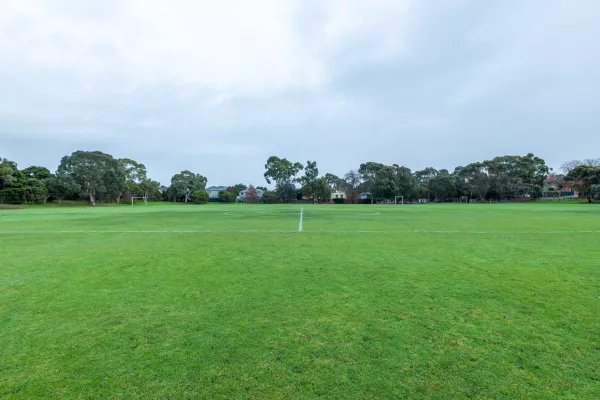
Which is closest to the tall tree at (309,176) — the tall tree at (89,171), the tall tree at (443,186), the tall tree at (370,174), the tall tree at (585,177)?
the tall tree at (370,174)

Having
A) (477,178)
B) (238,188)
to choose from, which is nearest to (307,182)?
(238,188)

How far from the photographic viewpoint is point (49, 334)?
2898mm

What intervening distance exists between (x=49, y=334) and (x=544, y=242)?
1058 cm

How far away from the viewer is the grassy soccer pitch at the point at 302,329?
214 cm

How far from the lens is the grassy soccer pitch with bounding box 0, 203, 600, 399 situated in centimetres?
214

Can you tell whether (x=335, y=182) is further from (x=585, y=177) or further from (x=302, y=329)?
(x=302, y=329)

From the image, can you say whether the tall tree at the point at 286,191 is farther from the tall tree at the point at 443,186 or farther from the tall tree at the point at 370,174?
the tall tree at the point at 443,186

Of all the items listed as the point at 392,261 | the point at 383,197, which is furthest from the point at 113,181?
the point at 392,261

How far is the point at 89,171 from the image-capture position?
54.6 m

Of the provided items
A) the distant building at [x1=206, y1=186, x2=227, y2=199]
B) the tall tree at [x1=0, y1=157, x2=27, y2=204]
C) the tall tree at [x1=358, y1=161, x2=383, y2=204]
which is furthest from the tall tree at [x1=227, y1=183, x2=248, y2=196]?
the tall tree at [x1=0, y1=157, x2=27, y2=204]

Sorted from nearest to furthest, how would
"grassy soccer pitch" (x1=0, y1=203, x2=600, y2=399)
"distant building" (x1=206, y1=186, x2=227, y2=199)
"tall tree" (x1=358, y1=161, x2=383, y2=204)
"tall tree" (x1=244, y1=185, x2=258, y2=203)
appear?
"grassy soccer pitch" (x1=0, y1=203, x2=600, y2=399)
"tall tree" (x1=358, y1=161, x2=383, y2=204)
"tall tree" (x1=244, y1=185, x2=258, y2=203)
"distant building" (x1=206, y1=186, x2=227, y2=199)

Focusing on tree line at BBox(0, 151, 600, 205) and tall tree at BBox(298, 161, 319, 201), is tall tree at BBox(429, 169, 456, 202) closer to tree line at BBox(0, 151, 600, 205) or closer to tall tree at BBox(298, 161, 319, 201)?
tree line at BBox(0, 151, 600, 205)

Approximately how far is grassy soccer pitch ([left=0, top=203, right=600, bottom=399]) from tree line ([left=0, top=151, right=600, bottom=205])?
59.0m

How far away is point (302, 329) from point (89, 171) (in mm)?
64030
